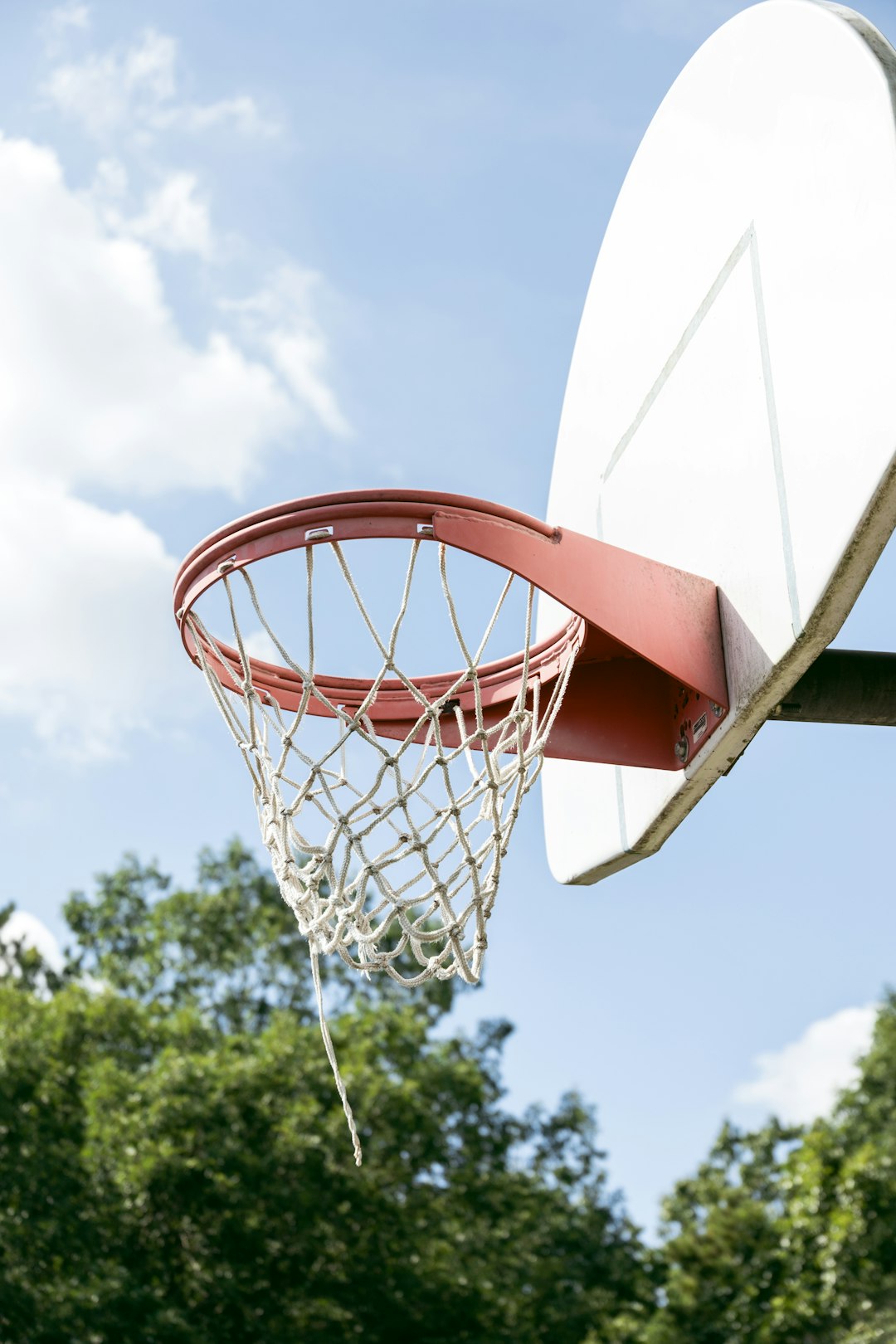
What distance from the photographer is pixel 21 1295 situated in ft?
24.6

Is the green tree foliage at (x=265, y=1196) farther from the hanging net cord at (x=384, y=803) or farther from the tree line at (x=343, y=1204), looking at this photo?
the hanging net cord at (x=384, y=803)

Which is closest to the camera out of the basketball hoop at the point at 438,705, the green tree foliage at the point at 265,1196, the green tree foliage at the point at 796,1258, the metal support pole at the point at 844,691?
the basketball hoop at the point at 438,705

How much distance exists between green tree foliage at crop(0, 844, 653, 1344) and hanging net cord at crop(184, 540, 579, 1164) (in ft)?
21.7

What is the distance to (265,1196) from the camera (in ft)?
27.3

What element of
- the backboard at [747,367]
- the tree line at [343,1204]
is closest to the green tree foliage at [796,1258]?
the tree line at [343,1204]

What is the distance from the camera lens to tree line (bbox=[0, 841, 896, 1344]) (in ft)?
26.4

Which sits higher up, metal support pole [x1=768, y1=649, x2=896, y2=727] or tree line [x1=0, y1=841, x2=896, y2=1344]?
tree line [x1=0, y1=841, x2=896, y2=1344]

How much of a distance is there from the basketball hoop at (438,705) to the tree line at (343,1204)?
6618mm

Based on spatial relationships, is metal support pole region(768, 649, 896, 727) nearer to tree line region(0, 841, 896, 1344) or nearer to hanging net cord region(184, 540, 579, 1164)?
hanging net cord region(184, 540, 579, 1164)

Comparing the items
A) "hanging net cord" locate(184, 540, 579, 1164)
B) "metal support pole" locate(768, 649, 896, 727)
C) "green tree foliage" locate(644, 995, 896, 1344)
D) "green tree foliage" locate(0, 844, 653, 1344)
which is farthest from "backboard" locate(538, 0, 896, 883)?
"green tree foliage" locate(644, 995, 896, 1344)

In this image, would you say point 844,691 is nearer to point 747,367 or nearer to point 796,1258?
point 747,367

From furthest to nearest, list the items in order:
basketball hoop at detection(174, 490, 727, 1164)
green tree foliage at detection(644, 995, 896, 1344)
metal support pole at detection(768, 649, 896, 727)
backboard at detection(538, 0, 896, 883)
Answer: green tree foliage at detection(644, 995, 896, 1344) → metal support pole at detection(768, 649, 896, 727) → basketball hoop at detection(174, 490, 727, 1164) → backboard at detection(538, 0, 896, 883)

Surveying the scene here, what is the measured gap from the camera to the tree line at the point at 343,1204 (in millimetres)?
8047

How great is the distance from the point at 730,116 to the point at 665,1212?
442 inches
